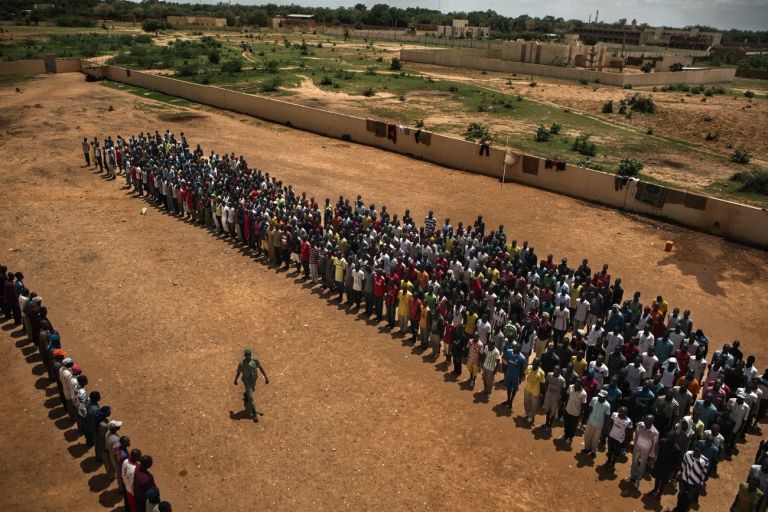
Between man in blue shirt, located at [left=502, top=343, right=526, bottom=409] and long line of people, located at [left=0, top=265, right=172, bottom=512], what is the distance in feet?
20.9

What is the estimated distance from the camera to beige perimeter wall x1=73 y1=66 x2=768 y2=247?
19953 mm

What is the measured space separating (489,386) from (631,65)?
67819mm

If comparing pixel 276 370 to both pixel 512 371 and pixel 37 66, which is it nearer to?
pixel 512 371

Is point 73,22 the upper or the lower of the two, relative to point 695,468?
upper

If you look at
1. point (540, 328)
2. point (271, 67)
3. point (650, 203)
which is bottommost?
point (540, 328)

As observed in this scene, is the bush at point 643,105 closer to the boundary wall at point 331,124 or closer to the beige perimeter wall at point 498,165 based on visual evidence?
the boundary wall at point 331,124

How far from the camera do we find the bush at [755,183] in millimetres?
23781

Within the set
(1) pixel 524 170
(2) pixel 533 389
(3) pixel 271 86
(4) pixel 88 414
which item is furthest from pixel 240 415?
(3) pixel 271 86

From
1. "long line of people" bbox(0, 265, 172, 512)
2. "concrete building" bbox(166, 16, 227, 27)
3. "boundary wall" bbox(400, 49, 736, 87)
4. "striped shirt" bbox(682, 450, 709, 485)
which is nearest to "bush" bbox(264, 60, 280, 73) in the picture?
"boundary wall" bbox(400, 49, 736, 87)

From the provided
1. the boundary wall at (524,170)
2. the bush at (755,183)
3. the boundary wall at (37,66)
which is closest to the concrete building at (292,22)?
the boundary wall at (37,66)

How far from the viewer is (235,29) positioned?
101m

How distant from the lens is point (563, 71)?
53.1 meters

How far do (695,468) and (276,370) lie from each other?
782 cm

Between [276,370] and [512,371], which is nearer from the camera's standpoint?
[512,371]
